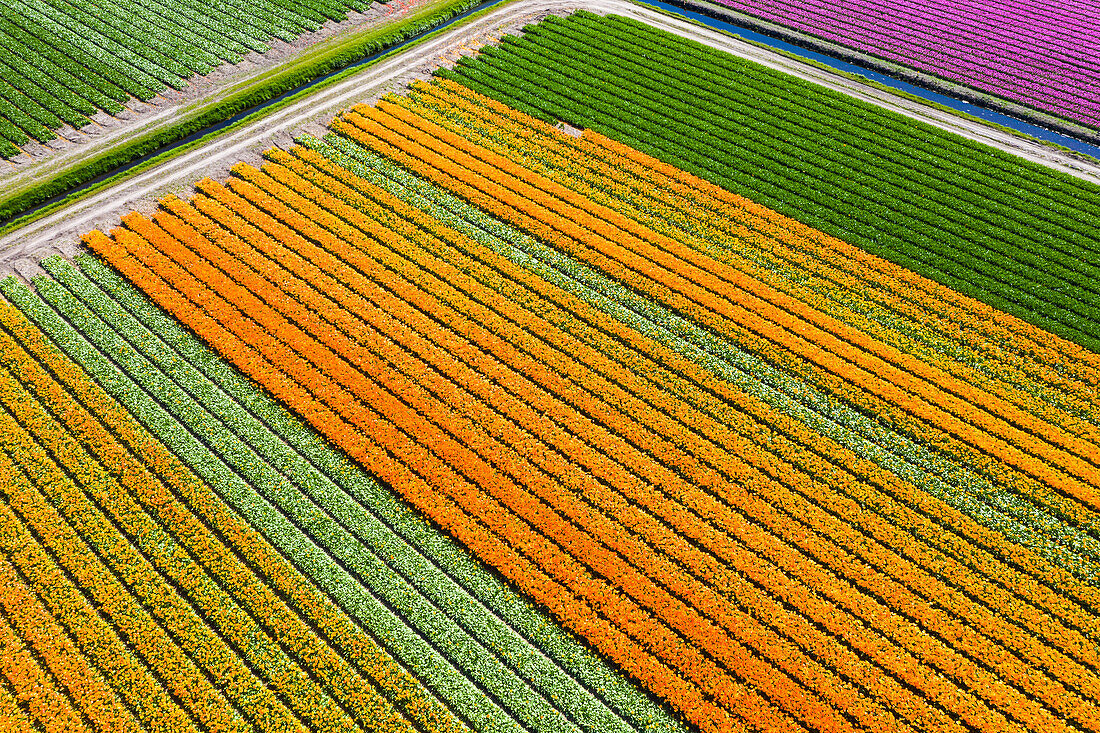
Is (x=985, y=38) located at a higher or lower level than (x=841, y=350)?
higher

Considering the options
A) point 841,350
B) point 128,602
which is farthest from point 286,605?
point 841,350

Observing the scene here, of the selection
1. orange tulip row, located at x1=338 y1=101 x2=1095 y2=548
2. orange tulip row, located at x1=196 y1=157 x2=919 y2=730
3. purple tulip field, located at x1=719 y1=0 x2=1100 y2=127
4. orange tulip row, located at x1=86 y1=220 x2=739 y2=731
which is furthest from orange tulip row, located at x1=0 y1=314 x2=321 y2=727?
purple tulip field, located at x1=719 y1=0 x2=1100 y2=127

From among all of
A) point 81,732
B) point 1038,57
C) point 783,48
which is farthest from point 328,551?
point 1038,57

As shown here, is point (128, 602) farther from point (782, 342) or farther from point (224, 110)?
point (224, 110)

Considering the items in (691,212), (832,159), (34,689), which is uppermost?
(832,159)

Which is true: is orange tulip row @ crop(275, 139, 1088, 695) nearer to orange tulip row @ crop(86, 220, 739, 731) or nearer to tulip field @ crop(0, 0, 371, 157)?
Result: orange tulip row @ crop(86, 220, 739, 731)

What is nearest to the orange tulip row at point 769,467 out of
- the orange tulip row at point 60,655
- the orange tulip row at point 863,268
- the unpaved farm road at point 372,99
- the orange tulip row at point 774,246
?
the orange tulip row at point 774,246
